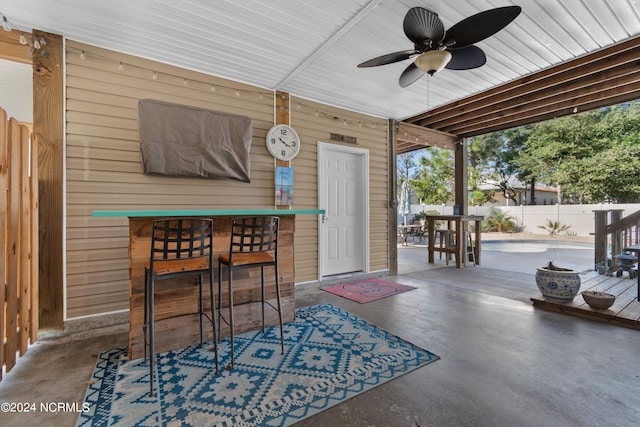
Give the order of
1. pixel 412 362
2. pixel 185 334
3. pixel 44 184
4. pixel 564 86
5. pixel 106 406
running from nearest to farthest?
pixel 106 406 < pixel 412 362 < pixel 185 334 < pixel 44 184 < pixel 564 86

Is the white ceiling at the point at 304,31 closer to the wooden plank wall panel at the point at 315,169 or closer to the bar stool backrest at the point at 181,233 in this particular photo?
the wooden plank wall panel at the point at 315,169

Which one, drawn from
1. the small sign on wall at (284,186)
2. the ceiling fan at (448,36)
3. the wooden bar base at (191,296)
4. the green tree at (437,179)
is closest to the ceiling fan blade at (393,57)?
the ceiling fan at (448,36)

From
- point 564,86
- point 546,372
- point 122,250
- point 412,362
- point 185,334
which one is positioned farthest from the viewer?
point 564,86

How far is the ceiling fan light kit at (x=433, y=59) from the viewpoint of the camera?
8.20 ft

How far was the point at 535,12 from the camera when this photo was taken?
2.66 m

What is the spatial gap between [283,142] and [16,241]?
9.61 feet

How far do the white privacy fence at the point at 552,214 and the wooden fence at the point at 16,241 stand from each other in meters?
11.5

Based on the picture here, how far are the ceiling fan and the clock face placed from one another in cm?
169

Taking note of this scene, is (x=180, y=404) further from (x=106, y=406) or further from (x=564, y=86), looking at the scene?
(x=564, y=86)

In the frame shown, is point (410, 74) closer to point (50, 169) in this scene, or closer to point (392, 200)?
point (392, 200)

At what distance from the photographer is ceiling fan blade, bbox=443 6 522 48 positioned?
210cm

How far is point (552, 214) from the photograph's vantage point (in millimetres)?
13008

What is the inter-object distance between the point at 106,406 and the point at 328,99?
14.3 feet

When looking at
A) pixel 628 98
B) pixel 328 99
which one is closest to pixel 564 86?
pixel 628 98
